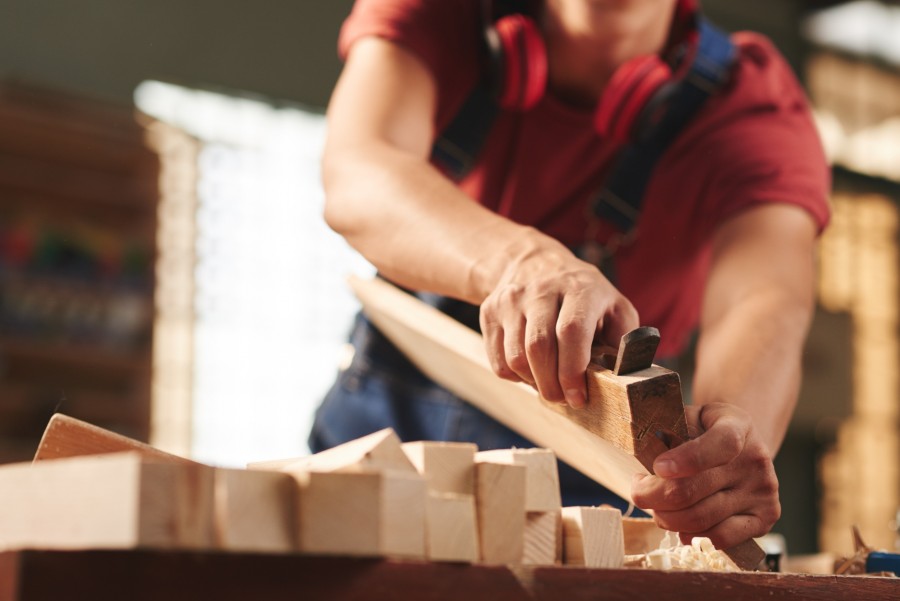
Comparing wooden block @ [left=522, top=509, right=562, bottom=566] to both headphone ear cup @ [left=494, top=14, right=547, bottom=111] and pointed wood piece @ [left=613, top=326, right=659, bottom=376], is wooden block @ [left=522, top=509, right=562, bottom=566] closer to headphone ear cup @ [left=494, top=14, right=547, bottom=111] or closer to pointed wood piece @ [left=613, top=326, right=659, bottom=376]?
pointed wood piece @ [left=613, top=326, right=659, bottom=376]

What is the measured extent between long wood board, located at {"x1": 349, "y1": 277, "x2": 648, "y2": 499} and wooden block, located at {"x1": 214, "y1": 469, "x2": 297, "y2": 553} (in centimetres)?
32

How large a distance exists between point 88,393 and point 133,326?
12.0 inches

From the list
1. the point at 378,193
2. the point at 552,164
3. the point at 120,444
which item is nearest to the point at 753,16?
the point at 552,164

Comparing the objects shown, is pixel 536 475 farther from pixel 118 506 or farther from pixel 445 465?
pixel 118 506

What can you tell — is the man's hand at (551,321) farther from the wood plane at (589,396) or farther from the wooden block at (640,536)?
the wooden block at (640,536)

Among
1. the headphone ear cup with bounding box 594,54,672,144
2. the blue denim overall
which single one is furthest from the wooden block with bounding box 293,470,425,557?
the headphone ear cup with bounding box 594,54,672,144

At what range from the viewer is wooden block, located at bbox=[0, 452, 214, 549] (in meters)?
0.58

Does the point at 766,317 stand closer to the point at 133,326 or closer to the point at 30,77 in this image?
the point at 133,326

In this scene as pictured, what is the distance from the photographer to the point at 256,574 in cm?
63

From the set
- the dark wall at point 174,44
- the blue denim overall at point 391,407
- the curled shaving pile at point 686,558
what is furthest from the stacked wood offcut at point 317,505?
the dark wall at point 174,44

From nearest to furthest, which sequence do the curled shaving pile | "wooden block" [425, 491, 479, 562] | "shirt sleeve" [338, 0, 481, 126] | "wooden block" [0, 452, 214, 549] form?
"wooden block" [0, 452, 214, 549], "wooden block" [425, 491, 479, 562], the curled shaving pile, "shirt sleeve" [338, 0, 481, 126]

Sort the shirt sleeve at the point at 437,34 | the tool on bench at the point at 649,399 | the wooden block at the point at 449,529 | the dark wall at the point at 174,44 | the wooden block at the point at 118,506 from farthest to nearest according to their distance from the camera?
the dark wall at the point at 174,44 < the shirt sleeve at the point at 437,34 < the tool on bench at the point at 649,399 < the wooden block at the point at 449,529 < the wooden block at the point at 118,506

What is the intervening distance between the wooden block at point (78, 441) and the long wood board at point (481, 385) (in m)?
0.37

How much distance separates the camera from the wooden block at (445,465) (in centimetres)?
76
